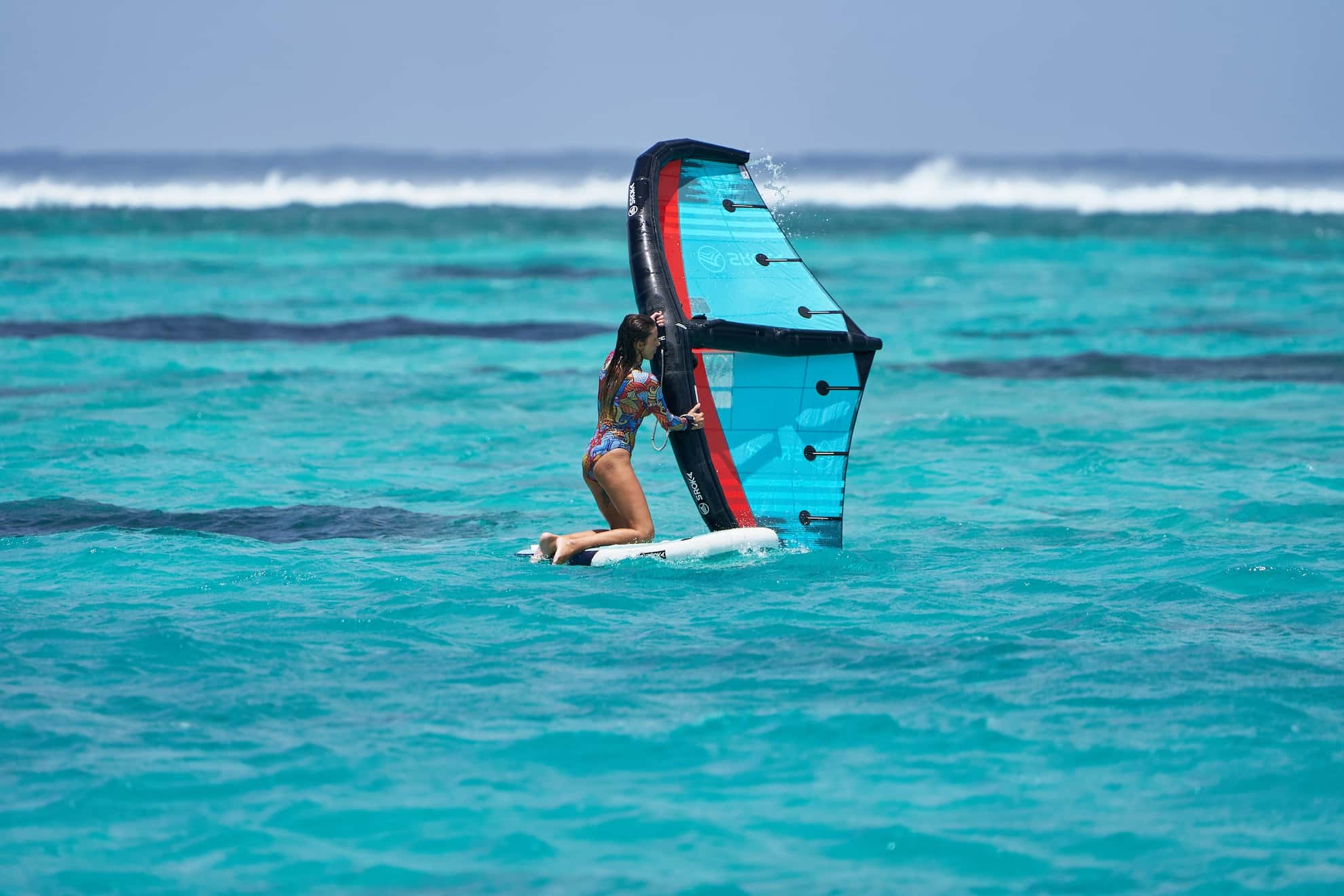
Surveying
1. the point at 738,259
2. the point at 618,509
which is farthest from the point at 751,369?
the point at 618,509

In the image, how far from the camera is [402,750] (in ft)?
22.3

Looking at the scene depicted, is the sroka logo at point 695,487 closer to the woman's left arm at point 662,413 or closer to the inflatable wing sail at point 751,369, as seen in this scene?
the inflatable wing sail at point 751,369

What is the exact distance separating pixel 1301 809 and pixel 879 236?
4780 cm

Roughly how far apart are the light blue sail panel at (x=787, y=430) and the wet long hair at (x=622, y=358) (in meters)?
0.86

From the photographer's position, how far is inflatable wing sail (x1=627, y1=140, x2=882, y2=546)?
1023 centimetres

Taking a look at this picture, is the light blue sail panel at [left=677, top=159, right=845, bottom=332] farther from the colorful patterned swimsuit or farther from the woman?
the colorful patterned swimsuit

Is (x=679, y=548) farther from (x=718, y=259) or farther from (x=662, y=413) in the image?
(x=718, y=259)

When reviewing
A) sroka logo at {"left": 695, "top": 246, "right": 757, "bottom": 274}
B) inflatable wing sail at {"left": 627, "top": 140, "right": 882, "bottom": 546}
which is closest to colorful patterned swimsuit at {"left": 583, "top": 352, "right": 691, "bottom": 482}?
inflatable wing sail at {"left": 627, "top": 140, "right": 882, "bottom": 546}

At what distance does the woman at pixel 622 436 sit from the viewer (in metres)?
9.73

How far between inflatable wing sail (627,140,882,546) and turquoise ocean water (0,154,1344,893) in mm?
569

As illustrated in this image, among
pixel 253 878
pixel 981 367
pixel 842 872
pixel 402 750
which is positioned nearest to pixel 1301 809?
pixel 842 872

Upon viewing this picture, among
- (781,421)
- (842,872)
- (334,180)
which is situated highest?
(334,180)

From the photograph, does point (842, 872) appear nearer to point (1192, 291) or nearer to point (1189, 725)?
point (1189, 725)

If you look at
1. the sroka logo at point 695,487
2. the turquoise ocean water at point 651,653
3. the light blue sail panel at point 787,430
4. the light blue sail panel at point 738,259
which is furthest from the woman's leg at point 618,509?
the light blue sail panel at point 738,259
